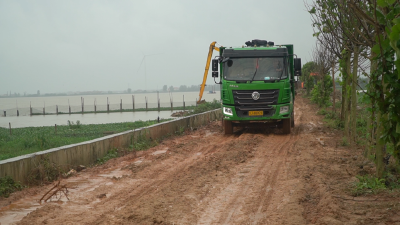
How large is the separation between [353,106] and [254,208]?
5.42 m

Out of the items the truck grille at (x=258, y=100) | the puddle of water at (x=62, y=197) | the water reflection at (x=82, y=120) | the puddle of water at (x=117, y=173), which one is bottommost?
the water reflection at (x=82, y=120)

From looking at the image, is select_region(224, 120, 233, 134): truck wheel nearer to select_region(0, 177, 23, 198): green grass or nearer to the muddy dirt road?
the muddy dirt road

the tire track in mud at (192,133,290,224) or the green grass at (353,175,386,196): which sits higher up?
the green grass at (353,175,386,196)

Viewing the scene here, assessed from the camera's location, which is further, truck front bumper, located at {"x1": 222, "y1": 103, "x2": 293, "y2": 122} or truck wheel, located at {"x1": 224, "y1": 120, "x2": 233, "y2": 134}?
truck wheel, located at {"x1": 224, "y1": 120, "x2": 233, "y2": 134}

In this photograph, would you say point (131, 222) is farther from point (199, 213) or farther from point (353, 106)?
point (353, 106)

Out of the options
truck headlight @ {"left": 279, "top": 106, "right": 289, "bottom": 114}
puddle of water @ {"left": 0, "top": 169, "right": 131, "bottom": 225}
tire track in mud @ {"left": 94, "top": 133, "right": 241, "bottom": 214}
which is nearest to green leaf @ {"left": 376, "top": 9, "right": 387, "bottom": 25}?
tire track in mud @ {"left": 94, "top": 133, "right": 241, "bottom": 214}

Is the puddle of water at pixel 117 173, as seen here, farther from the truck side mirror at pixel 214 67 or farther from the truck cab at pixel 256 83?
the truck side mirror at pixel 214 67

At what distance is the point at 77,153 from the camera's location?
29.5 feet

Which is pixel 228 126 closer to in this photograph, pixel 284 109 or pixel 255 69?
pixel 284 109

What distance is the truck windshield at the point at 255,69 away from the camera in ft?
45.1

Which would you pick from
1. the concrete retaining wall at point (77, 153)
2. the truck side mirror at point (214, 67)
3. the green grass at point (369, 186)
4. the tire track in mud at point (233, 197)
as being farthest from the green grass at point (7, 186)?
the truck side mirror at point (214, 67)

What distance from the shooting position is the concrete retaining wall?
7082mm

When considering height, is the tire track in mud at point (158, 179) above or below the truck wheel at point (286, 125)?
below

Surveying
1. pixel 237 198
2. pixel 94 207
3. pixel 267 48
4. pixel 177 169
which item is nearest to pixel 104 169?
pixel 177 169
